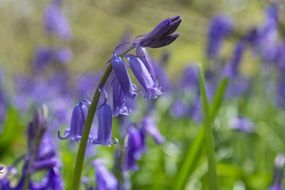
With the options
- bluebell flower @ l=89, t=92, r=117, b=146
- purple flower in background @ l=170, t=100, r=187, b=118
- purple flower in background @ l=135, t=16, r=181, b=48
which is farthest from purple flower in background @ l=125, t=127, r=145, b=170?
purple flower in background @ l=170, t=100, r=187, b=118

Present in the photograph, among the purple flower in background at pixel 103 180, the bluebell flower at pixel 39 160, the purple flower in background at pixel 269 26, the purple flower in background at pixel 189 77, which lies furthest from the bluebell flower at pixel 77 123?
the purple flower in background at pixel 189 77

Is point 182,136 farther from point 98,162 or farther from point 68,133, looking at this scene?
point 68,133

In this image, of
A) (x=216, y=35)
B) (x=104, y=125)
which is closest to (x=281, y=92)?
(x=216, y=35)

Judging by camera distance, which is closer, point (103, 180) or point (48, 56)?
point (103, 180)

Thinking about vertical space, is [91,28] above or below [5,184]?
above

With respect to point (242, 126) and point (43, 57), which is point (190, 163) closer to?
point (242, 126)

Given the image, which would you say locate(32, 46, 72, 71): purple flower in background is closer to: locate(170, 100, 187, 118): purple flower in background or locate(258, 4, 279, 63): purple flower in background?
locate(170, 100, 187, 118): purple flower in background

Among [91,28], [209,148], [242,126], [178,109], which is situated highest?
[91,28]

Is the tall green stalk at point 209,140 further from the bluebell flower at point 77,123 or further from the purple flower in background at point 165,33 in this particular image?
the purple flower in background at point 165,33
